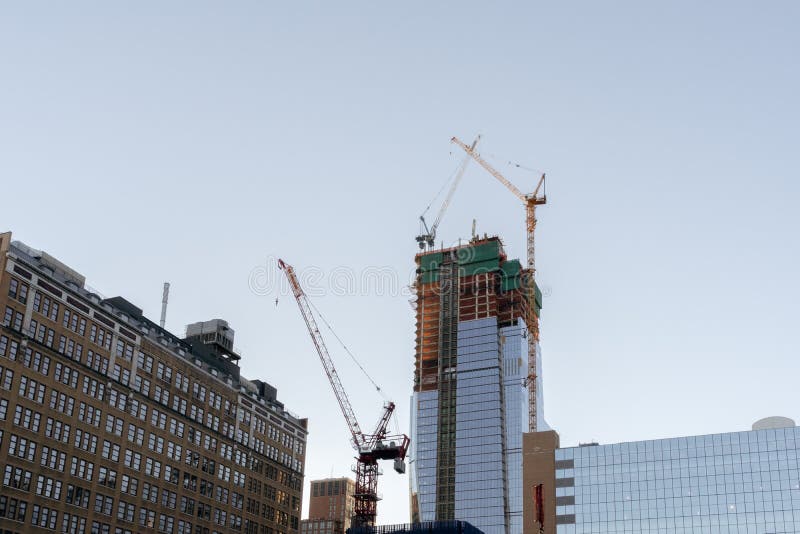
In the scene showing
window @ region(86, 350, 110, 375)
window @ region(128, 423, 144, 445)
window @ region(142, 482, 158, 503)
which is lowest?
window @ region(142, 482, 158, 503)

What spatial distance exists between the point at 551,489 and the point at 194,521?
72.4m

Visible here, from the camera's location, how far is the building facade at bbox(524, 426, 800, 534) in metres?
174

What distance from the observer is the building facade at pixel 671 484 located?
17425 centimetres

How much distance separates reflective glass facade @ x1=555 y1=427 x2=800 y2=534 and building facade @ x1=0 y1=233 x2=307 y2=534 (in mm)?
57774

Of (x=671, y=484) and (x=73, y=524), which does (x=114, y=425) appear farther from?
(x=671, y=484)

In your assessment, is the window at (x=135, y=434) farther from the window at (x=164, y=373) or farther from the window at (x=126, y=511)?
the window at (x=164, y=373)

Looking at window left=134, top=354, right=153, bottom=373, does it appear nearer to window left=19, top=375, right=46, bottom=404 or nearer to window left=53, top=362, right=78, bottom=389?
window left=53, top=362, right=78, bottom=389

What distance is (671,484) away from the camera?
18288 cm

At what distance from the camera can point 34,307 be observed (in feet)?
421

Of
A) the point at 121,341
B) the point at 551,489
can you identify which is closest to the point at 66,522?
the point at 121,341

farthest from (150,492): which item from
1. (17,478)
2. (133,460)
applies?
(17,478)

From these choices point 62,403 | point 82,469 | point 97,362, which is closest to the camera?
point 62,403

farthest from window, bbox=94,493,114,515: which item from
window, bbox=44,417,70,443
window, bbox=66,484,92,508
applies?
window, bbox=44,417,70,443

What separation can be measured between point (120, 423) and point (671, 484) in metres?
105
